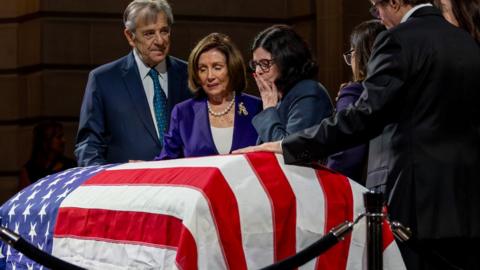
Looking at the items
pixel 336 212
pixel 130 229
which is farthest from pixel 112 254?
pixel 336 212

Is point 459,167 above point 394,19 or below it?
below

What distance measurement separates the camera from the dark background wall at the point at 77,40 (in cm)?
949

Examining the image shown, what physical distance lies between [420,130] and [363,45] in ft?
3.57

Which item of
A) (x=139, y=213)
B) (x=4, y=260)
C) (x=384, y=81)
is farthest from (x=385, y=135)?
(x=4, y=260)

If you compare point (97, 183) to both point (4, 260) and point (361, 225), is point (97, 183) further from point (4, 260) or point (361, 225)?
point (361, 225)

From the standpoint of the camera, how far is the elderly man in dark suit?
5.78 meters

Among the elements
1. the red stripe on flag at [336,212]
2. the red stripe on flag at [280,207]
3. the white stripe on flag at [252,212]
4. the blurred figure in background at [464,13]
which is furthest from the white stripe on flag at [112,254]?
the blurred figure in background at [464,13]

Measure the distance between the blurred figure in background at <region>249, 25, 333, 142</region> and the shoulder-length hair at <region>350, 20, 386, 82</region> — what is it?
0.81 feet

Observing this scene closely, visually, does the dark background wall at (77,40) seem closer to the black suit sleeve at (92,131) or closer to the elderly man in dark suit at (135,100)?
the elderly man in dark suit at (135,100)

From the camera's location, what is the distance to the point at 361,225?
4.30 meters

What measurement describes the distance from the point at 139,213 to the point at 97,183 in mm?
599

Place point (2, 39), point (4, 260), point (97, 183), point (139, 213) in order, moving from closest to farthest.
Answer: point (139, 213)
point (97, 183)
point (4, 260)
point (2, 39)

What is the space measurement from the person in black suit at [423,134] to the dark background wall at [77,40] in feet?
16.7

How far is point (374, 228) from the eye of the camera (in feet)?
13.3
